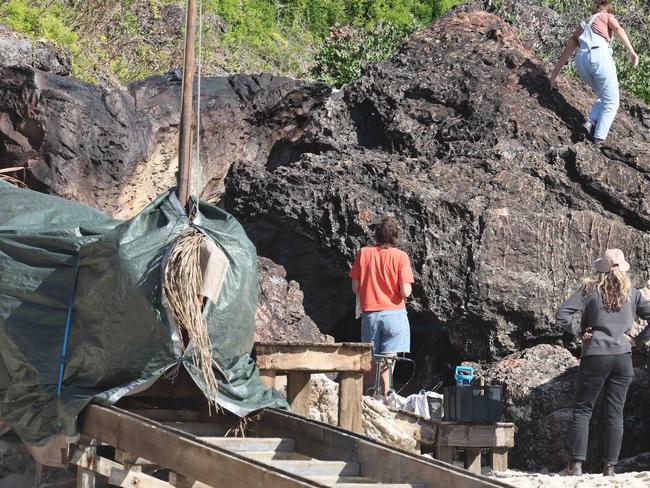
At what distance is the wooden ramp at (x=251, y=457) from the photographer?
18.0ft

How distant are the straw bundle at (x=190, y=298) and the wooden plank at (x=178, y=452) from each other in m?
0.55

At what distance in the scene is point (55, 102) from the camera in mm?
10250

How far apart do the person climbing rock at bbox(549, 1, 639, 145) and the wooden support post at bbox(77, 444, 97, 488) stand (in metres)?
6.34

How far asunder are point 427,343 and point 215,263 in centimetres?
522

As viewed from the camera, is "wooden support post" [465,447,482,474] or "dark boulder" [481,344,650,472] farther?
"dark boulder" [481,344,650,472]

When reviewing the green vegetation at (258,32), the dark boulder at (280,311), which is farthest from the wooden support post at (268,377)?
the green vegetation at (258,32)

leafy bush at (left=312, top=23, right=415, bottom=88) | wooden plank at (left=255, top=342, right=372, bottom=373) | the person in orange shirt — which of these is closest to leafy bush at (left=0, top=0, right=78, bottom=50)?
leafy bush at (left=312, top=23, right=415, bottom=88)

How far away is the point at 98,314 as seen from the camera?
21.8 feet

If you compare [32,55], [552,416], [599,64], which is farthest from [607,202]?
[32,55]

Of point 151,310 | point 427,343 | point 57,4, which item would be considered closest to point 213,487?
point 151,310

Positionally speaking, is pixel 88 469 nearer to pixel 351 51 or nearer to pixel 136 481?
pixel 136 481

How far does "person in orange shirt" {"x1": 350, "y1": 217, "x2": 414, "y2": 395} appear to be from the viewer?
9008mm

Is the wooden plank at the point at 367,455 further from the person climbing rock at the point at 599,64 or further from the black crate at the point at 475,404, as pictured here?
the person climbing rock at the point at 599,64

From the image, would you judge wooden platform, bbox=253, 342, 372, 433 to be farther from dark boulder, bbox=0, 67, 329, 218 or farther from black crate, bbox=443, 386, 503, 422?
dark boulder, bbox=0, 67, 329, 218
